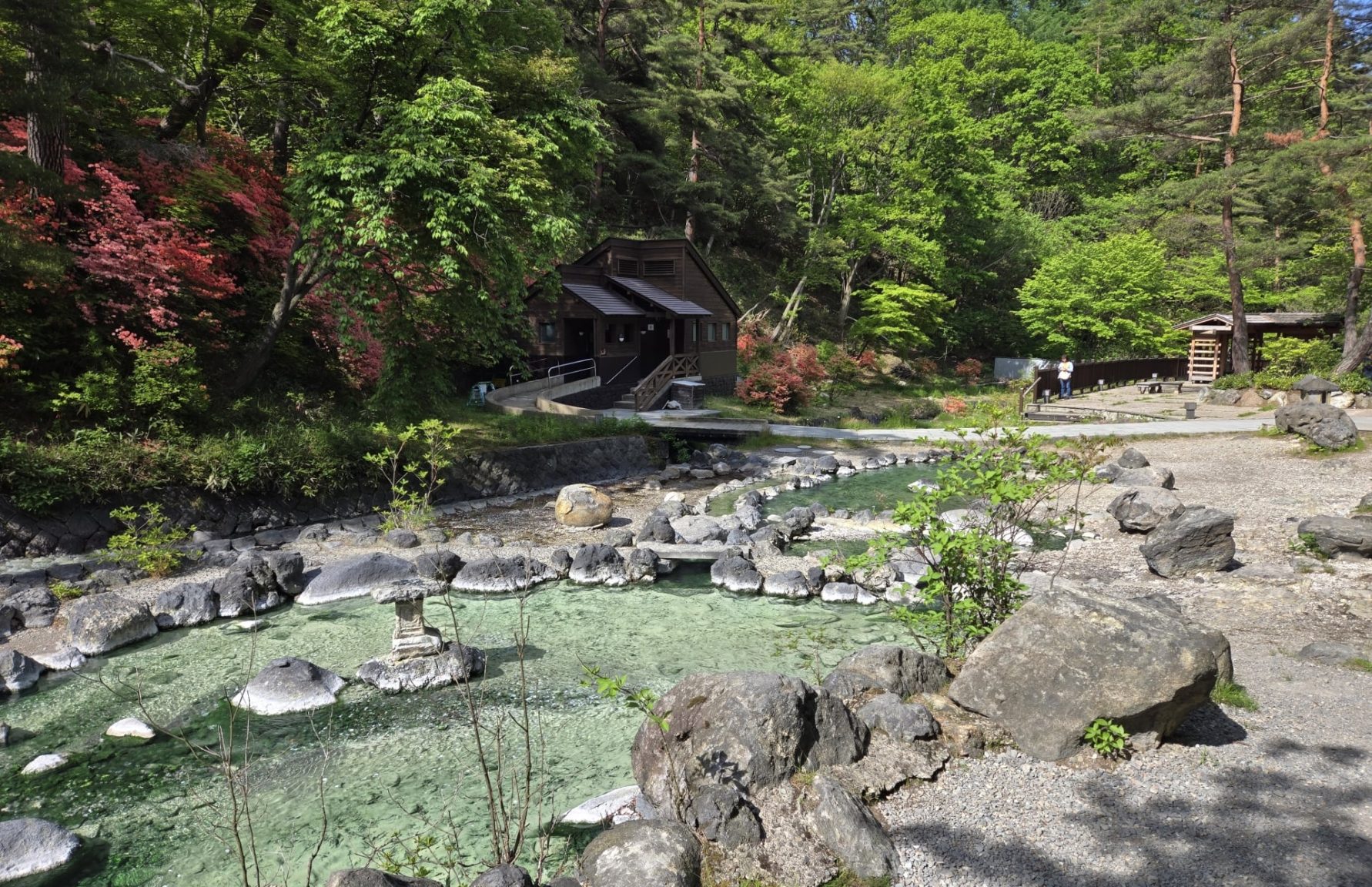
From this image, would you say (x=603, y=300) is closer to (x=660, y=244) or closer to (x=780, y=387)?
(x=660, y=244)

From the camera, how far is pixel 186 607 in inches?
426

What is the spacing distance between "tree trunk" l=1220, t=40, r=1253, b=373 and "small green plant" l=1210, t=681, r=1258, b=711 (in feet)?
98.1

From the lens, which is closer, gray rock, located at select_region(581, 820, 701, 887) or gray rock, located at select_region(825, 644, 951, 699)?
gray rock, located at select_region(581, 820, 701, 887)

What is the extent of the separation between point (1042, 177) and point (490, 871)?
2282 inches

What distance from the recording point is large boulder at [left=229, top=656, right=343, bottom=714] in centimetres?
830

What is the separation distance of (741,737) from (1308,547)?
11125mm

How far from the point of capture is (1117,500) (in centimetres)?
1439

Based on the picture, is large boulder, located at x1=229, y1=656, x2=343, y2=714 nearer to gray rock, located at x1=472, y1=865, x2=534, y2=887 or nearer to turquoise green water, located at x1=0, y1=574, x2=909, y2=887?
turquoise green water, located at x1=0, y1=574, x2=909, y2=887

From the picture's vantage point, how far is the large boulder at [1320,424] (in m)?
18.6

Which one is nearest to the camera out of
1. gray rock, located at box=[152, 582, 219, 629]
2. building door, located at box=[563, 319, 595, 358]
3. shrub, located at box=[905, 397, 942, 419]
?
gray rock, located at box=[152, 582, 219, 629]

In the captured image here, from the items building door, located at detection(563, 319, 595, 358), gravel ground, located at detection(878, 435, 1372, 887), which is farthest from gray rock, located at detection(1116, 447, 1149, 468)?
building door, located at detection(563, 319, 595, 358)

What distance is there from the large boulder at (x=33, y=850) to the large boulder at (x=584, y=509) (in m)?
10.5

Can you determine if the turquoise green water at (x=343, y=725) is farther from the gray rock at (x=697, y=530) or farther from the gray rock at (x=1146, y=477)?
the gray rock at (x=1146, y=477)

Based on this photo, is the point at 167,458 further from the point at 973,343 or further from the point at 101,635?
the point at 973,343
